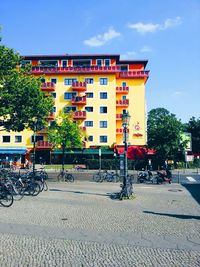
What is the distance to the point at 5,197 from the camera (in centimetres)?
1470

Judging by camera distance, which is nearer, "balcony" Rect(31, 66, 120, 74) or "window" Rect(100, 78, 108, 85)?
"balcony" Rect(31, 66, 120, 74)

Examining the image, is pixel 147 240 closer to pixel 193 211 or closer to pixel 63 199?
pixel 193 211

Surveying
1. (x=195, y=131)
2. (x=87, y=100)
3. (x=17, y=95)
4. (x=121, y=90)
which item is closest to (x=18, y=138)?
(x=87, y=100)

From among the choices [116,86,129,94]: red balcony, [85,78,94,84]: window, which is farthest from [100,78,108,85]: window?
[116,86,129,94]: red balcony

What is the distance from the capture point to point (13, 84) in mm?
28281

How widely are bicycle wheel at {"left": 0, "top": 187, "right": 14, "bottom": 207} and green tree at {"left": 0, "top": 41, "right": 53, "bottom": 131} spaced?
46.9 feet

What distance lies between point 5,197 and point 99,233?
21.1ft

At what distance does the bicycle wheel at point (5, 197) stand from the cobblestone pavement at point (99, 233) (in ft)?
1.55

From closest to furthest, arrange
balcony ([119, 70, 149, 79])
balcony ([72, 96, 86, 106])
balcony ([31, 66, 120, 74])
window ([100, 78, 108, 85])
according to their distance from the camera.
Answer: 1. balcony ([72, 96, 86, 106])
2. balcony ([31, 66, 120, 74])
3. window ([100, 78, 108, 85])
4. balcony ([119, 70, 149, 79])

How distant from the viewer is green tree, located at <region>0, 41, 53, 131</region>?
92.7 feet

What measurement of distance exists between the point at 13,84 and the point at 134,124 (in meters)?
32.7

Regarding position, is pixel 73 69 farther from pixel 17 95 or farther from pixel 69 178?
pixel 69 178

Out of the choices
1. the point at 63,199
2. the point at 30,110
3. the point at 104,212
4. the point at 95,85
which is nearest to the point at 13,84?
the point at 30,110

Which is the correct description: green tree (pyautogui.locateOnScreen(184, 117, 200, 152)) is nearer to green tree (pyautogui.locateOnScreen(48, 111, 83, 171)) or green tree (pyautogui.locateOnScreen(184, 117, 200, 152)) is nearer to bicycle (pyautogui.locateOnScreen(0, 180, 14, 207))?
green tree (pyautogui.locateOnScreen(48, 111, 83, 171))
